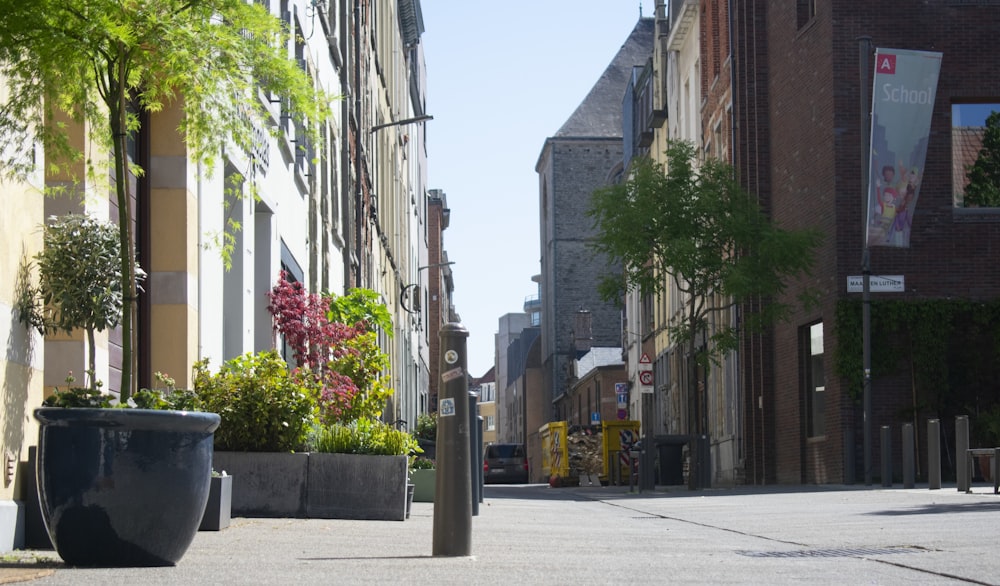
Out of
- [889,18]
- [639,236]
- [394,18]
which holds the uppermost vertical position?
[394,18]

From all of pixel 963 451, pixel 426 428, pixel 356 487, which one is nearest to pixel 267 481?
pixel 356 487

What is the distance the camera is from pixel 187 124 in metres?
7.65

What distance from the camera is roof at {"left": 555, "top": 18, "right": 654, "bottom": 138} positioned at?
3604 inches

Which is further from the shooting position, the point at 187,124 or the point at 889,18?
the point at 889,18

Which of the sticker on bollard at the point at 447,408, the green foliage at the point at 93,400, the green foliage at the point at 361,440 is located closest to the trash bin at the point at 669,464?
the green foliage at the point at 361,440

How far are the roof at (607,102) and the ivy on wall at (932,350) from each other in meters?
64.1

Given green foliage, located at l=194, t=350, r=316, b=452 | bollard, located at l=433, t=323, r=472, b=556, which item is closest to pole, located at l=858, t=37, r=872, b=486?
green foliage, located at l=194, t=350, r=316, b=452

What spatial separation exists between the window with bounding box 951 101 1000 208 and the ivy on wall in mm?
1944

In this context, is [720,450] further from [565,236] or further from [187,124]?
[565,236]

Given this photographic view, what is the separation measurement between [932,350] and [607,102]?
225ft

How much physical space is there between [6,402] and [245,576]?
238 centimetres

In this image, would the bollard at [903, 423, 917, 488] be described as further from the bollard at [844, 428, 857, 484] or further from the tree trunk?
the tree trunk

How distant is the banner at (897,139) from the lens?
1011 inches

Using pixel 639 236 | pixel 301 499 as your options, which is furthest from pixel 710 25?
pixel 301 499
